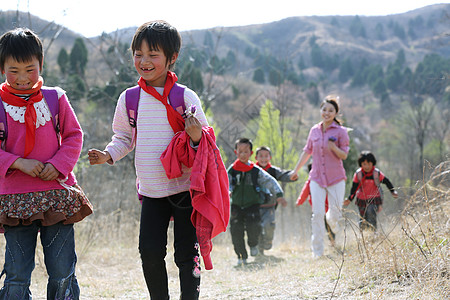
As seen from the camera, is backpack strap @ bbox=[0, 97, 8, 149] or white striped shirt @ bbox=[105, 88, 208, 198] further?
white striped shirt @ bbox=[105, 88, 208, 198]

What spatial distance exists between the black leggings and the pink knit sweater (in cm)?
52

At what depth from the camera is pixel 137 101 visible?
3.23 m

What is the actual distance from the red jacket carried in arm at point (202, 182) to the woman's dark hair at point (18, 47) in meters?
0.92

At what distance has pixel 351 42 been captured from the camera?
12850cm

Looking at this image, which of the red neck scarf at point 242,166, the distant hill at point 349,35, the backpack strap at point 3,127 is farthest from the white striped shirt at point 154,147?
the distant hill at point 349,35

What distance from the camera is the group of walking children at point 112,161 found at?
2908 mm

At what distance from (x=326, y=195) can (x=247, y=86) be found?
59274 mm

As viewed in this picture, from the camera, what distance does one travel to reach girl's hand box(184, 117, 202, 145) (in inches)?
117

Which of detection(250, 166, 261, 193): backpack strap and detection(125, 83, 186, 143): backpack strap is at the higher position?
detection(125, 83, 186, 143): backpack strap

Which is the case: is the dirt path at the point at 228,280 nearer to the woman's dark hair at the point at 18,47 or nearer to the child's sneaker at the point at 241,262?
the child's sneaker at the point at 241,262

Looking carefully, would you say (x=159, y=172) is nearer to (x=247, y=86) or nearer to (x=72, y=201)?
(x=72, y=201)

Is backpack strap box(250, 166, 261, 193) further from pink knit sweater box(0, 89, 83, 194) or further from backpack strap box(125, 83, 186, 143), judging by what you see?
pink knit sweater box(0, 89, 83, 194)

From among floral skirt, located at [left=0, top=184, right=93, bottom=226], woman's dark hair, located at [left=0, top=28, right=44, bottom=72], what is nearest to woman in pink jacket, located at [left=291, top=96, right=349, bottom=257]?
floral skirt, located at [left=0, top=184, right=93, bottom=226]

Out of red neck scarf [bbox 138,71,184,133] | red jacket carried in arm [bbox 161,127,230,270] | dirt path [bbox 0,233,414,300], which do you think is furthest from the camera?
dirt path [bbox 0,233,414,300]
